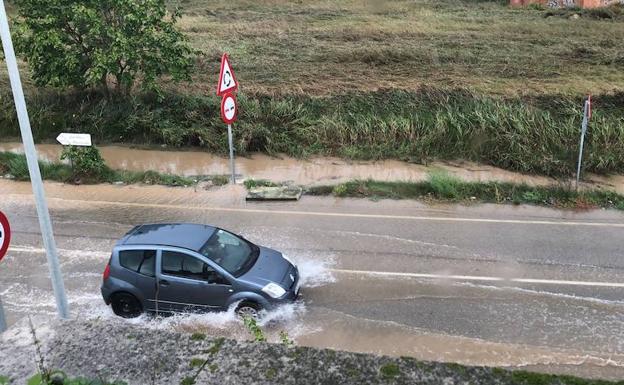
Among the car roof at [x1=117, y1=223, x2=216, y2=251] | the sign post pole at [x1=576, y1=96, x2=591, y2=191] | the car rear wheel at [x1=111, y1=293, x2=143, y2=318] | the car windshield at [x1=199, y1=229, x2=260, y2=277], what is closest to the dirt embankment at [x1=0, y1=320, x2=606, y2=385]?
the car windshield at [x1=199, y1=229, x2=260, y2=277]

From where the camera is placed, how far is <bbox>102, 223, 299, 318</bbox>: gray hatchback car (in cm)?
920

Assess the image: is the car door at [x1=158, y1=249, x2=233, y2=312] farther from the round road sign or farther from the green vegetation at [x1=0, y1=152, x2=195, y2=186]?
the green vegetation at [x1=0, y1=152, x2=195, y2=186]

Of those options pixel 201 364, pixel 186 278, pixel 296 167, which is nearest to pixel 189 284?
pixel 186 278

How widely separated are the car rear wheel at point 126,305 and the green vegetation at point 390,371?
7.15m

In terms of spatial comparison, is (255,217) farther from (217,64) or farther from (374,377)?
(217,64)

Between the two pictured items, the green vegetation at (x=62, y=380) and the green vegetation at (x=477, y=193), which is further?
the green vegetation at (x=477, y=193)

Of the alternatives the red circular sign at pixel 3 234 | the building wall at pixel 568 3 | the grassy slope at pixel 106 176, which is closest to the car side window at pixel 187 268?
the red circular sign at pixel 3 234

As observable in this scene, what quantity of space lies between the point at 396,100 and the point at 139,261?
48.8ft

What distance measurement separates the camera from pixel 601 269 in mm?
11477

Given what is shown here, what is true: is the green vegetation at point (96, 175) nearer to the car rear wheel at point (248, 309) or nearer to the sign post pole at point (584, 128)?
the car rear wheel at point (248, 309)

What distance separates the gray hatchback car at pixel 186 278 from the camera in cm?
920

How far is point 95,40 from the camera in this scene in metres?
19.3

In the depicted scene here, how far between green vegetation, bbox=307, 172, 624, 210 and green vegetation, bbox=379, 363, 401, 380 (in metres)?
12.5

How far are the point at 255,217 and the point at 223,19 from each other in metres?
28.8
